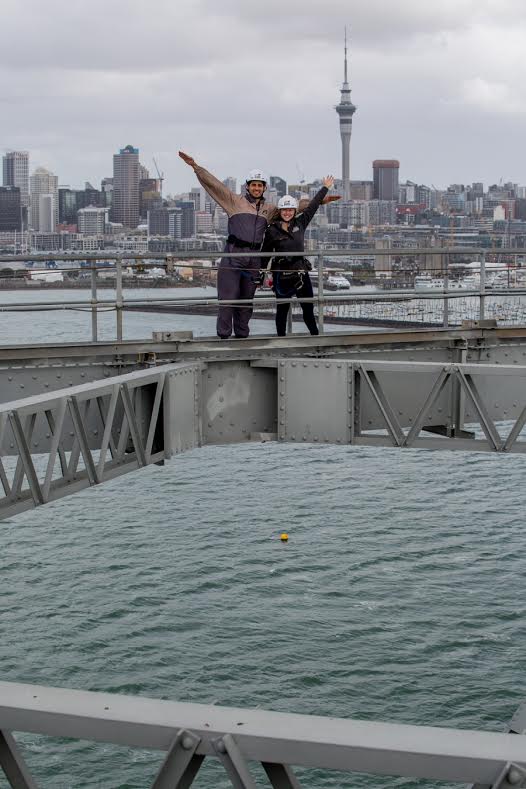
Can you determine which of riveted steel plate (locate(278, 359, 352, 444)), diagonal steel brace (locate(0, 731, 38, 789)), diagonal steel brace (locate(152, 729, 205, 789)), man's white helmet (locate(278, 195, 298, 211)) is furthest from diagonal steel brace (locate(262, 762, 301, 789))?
man's white helmet (locate(278, 195, 298, 211))

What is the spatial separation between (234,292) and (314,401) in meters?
1.90

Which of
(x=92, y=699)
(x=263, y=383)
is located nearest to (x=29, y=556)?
(x=263, y=383)

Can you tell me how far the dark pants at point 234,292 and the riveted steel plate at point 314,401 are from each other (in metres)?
0.98

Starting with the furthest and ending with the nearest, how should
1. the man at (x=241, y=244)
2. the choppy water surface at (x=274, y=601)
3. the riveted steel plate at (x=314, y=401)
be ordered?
the choppy water surface at (x=274, y=601) → the man at (x=241, y=244) → the riveted steel plate at (x=314, y=401)

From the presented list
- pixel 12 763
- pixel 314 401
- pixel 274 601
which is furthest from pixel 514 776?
pixel 274 601

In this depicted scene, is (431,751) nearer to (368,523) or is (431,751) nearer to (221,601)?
(221,601)

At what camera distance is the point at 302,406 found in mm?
15148

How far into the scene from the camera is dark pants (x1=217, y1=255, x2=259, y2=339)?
15734mm

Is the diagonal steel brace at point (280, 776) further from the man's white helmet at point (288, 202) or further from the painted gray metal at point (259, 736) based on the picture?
the man's white helmet at point (288, 202)

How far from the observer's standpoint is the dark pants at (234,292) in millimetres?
15734

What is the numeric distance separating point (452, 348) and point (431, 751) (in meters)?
A: 12.7

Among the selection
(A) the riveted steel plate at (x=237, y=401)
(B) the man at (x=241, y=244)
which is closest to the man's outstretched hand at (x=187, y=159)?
(B) the man at (x=241, y=244)

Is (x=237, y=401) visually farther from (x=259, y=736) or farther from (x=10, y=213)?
(x=10, y=213)

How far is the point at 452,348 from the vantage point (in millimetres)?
16672
